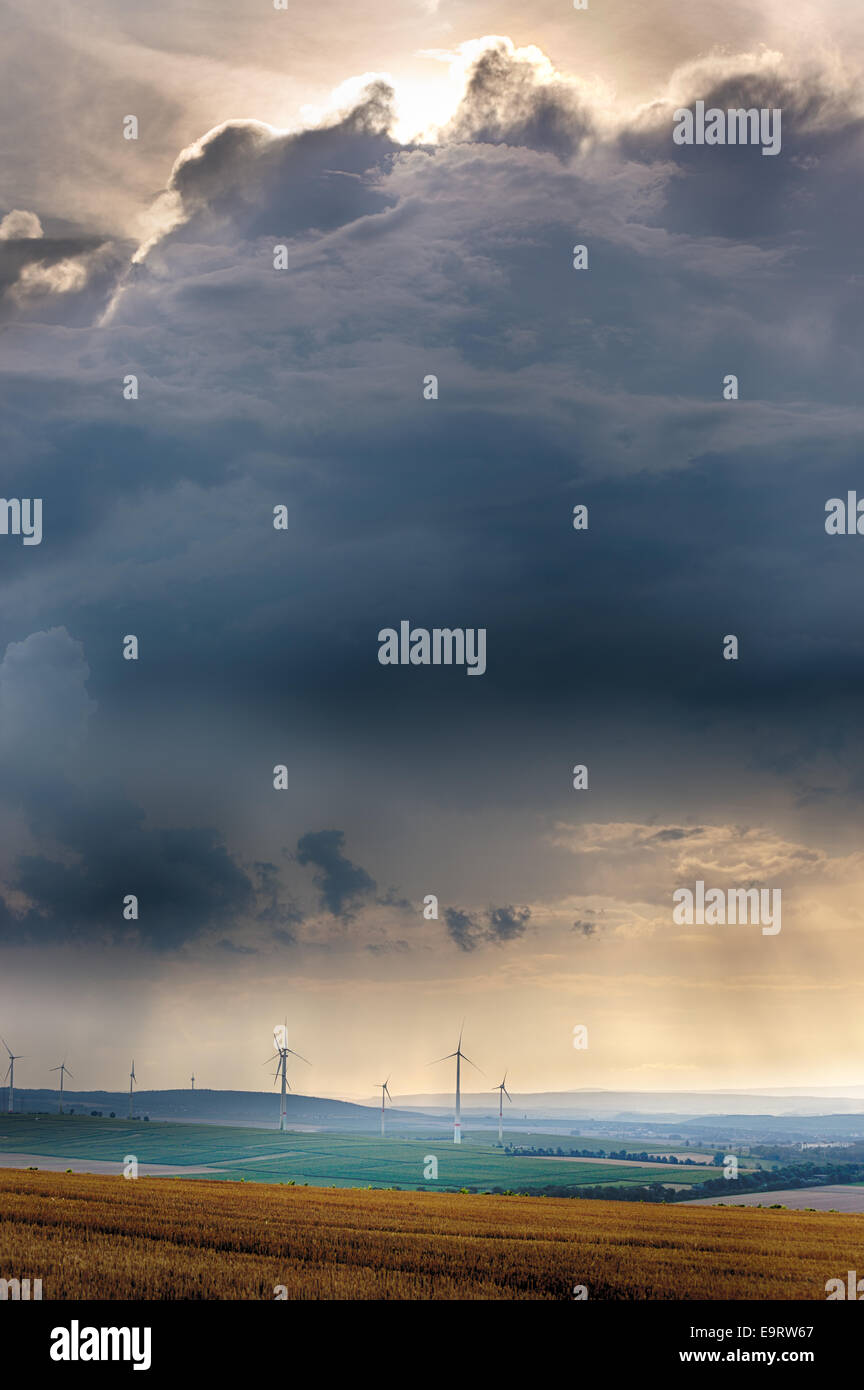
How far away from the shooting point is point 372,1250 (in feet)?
168

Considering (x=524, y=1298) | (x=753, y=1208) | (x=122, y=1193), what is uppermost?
(x=524, y=1298)

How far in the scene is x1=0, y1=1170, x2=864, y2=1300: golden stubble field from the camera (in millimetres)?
39500

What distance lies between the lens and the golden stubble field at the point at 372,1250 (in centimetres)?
3950

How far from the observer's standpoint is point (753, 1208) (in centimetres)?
12388
